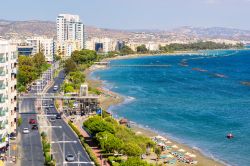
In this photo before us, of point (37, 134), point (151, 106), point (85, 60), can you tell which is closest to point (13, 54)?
point (37, 134)

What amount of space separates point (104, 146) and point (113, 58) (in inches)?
4640

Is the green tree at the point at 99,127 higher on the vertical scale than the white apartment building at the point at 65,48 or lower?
lower

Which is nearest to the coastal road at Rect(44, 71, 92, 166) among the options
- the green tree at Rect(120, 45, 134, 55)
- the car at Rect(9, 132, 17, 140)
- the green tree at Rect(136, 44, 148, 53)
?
the car at Rect(9, 132, 17, 140)

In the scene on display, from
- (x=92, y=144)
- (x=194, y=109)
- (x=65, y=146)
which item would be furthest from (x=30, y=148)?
(x=194, y=109)

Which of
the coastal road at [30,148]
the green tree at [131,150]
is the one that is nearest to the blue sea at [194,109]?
the green tree at [131,150]

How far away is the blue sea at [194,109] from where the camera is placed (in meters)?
36.3

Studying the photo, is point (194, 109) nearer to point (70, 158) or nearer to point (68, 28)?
point (70, 158)

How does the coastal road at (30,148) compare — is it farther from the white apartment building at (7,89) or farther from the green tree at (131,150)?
the green tree at (131,150)

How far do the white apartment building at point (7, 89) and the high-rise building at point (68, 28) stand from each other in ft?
378

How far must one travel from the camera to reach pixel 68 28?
147 m

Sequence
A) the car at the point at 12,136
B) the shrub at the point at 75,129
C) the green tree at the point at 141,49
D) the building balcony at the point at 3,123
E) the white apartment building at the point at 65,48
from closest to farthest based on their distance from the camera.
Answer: the building balcony at the point at 3,123, the car at the point at 12,136, the shrub at the point at 75,129, the white apartment building at the point at 65,48, the green tree at the point at 141,49

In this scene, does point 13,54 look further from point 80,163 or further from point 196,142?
point 196,142

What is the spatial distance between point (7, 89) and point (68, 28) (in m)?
121

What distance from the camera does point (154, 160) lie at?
2983 centimetres
